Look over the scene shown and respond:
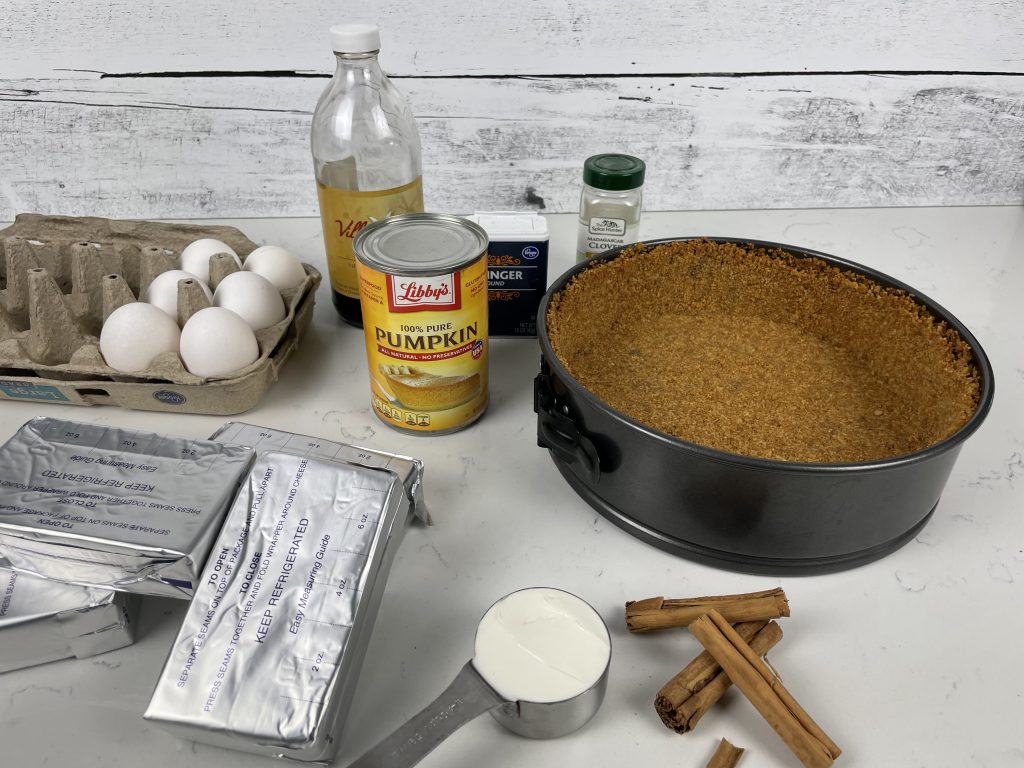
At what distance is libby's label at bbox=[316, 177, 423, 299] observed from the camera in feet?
3.16

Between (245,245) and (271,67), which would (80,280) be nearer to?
(245,245)

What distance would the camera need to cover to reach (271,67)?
1233mm

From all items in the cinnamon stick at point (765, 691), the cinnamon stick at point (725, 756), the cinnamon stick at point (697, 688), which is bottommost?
the cinnamon stick at point (725, 756)

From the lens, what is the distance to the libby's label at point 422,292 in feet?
2.52

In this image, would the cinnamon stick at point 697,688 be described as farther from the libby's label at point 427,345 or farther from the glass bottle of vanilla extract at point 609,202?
the glass bottle of vanilla extract at point 609,202

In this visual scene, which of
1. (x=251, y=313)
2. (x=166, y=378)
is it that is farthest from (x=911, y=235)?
(x=166, y=378)

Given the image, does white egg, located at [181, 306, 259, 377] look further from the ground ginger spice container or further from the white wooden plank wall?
the white wooden plank wall

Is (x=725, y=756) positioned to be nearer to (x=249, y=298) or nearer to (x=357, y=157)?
(x=249, y=298)

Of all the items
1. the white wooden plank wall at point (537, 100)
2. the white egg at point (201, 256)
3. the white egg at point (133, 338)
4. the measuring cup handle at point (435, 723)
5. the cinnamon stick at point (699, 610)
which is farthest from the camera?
the white wooden plank wall at point (537, 100)

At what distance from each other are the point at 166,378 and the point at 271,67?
0.63 metres

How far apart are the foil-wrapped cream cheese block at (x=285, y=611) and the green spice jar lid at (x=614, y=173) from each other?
0.48 m

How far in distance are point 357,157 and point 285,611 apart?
0.66m

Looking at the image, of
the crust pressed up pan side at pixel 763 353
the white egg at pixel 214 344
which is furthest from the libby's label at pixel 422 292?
the white egg at pixel 214 344

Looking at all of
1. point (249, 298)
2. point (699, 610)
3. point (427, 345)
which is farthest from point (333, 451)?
point (699, 610)
